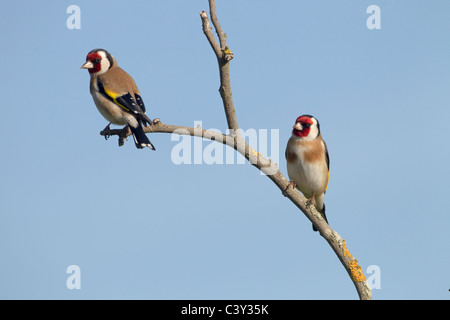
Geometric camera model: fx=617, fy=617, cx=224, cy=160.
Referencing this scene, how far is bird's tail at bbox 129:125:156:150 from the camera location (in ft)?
28.9

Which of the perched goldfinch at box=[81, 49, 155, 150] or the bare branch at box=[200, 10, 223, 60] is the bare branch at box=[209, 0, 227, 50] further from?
the perched goldfinch at box=[81, 49, 155, 150]

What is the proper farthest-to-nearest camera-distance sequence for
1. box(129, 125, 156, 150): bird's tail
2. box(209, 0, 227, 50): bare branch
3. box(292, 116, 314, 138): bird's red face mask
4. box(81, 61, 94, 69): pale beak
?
box(81, 61, 94, 69): pale beak → box(292, 116, 314, 138): bird's red face mask → box(129, 125, 156, 150): bird's tail → box(209, 0, 227, 50): bare branch

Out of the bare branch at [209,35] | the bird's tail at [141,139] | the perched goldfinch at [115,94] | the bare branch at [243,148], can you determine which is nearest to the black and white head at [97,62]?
the perched goldfinch at [115,94]

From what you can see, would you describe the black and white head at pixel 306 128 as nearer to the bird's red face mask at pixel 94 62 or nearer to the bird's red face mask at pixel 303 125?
the bird's red face mask at pixel 303 125

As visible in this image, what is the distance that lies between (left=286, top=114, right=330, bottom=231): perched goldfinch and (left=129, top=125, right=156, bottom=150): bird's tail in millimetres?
2364

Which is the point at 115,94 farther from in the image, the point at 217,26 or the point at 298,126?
the point at 298,126

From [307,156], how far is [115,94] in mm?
3181

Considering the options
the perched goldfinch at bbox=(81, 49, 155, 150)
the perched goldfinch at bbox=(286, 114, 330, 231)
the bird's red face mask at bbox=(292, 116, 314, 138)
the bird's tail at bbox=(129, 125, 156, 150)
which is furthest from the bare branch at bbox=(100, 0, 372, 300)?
the bird's red face mask at bbox=(292, 116, 314, 138)

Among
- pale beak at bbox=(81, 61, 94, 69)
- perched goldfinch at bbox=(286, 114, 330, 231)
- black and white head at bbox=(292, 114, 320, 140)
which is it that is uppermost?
pale beak at bbox=(81, 61, 94, 69)

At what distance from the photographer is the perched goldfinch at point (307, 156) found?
979 centimetres

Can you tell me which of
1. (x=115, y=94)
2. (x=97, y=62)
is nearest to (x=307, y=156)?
(x=115, y=94)

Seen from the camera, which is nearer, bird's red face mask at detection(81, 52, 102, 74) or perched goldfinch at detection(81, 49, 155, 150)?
perched goldfinch at detection(81, 49, 155, 150)

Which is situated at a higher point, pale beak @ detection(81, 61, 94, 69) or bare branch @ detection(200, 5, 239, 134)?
pale beak @ detection(81, 61, 94, 69)
